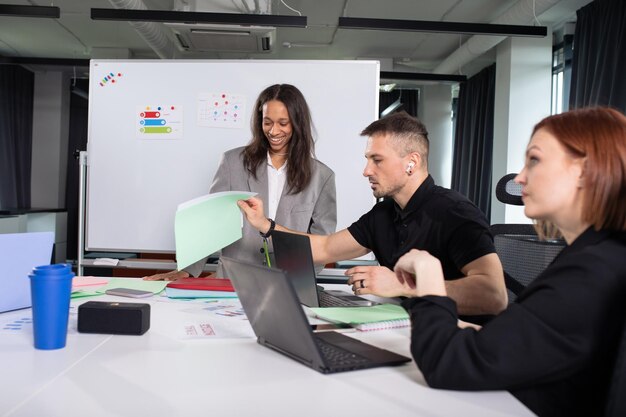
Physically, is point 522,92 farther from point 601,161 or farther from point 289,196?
point 601,161

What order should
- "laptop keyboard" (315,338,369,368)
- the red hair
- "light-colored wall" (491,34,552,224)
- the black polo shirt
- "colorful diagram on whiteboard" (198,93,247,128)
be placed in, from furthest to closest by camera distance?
"light-colored wall" (491,34,552,224)
"colorful diagram on whiteboard" (198,93,247,128)
the black polo shirt
"laptop keyboard" (315,338,369,368)
the red hair

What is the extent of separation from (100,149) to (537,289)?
9.86 feet

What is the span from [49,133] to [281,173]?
6.75 meters

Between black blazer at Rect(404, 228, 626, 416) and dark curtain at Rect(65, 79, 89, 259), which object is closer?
black blazer at Rect(404, 228, 626, 416)

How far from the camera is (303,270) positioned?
1595mm

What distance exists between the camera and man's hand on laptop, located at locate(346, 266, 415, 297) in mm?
1449

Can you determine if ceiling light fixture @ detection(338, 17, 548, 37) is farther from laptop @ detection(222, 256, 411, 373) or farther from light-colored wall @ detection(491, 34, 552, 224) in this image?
laptop @ detection(222, 256, 411, 373)

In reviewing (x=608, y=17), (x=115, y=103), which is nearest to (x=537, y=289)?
(x=115, y=103)

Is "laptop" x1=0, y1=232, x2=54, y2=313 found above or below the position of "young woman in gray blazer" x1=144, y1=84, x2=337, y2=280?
below

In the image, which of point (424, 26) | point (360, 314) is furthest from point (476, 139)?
point (360, 314)

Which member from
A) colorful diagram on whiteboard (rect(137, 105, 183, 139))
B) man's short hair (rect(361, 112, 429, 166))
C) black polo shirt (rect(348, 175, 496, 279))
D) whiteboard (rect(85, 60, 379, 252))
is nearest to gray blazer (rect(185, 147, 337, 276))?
black polo shirt (rect(348, 175, 496, 279))

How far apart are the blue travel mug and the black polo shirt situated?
1.11 meters

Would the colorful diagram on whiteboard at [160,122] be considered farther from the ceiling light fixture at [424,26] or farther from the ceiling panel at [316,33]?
the ceiling panel at [316,33]

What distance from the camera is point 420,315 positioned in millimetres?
1000
